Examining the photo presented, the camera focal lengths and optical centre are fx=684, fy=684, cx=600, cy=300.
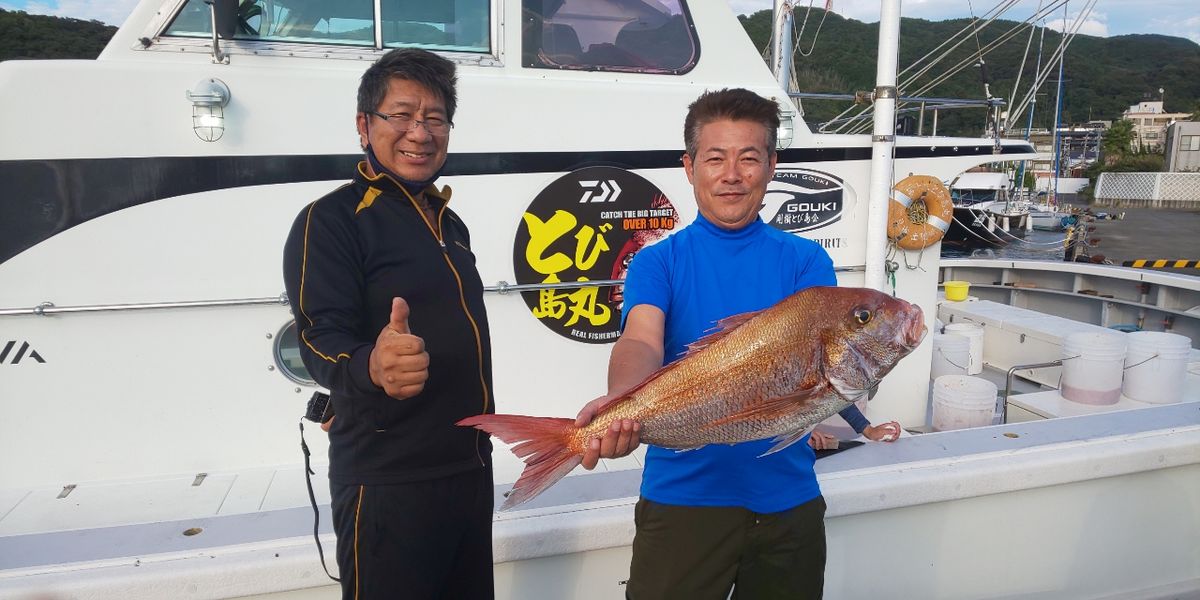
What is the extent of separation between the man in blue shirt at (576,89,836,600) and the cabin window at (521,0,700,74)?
66.0 inches

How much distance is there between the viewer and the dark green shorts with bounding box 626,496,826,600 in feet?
6.33

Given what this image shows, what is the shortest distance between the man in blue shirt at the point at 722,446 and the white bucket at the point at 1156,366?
3.29m

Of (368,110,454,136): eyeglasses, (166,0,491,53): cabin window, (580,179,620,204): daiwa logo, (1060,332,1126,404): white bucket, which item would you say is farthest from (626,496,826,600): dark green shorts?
(1060,332,1126,404): white bucket

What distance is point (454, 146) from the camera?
325 cm

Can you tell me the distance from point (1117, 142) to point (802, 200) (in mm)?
87318

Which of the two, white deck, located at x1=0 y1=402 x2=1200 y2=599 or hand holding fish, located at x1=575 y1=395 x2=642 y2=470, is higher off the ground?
hand holding fish, located at x1=575 y1=395 x2=642 y2=470

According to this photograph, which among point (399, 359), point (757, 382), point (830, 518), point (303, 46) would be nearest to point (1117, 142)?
point (830, 518)

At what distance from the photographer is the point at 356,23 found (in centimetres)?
321

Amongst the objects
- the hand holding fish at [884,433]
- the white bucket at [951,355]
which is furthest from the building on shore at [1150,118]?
the hand holding fish at [884,433]

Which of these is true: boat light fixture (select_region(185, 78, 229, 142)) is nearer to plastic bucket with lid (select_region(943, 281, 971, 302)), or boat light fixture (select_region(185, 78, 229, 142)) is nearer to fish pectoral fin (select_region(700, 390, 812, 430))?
fish pectoral fin (select_region(700, 390, 812, 430))

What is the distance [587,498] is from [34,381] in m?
2.40

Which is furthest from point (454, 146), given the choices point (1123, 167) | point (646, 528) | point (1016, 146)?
point (1123, 167)

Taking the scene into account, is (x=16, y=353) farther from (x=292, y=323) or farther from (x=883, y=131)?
(x=883, y=131)

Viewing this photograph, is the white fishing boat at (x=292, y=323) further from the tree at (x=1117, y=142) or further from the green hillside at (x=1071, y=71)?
the tree at (x=1117, y=142)
